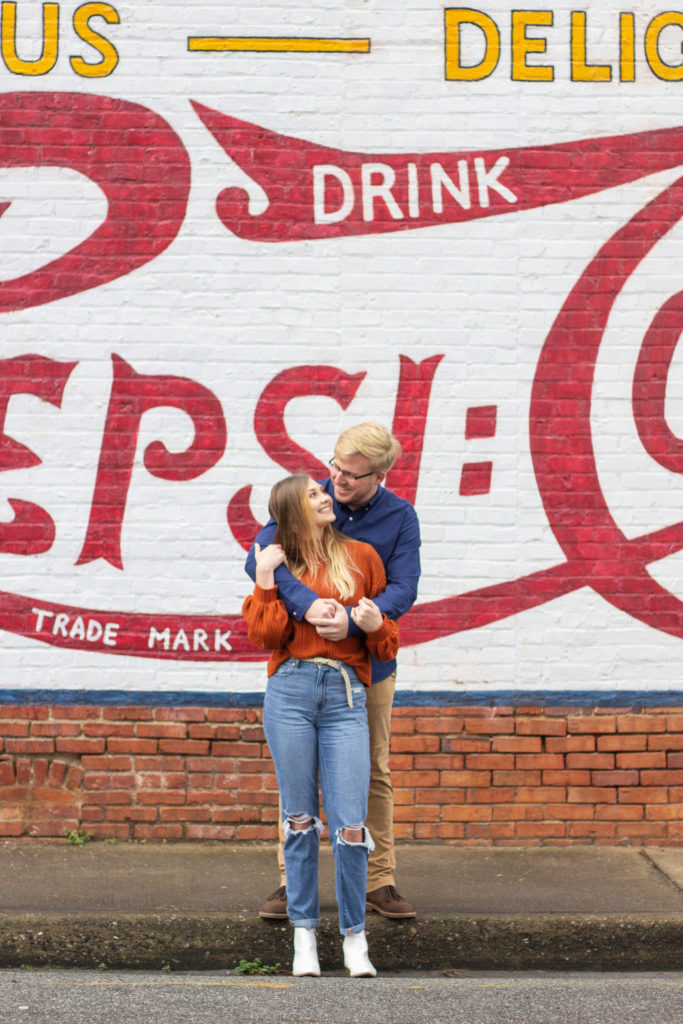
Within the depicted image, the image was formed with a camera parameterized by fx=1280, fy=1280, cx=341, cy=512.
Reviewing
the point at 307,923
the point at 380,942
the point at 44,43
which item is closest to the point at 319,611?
the point at 307,923

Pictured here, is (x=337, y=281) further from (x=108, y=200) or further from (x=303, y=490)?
(x=303, y=490)

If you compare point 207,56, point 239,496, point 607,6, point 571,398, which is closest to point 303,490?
point 239,496

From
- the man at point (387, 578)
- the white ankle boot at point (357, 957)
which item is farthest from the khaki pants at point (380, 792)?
the white ankle boot at point (357, 957)

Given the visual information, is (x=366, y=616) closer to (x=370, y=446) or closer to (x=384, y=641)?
(x=384, y=641)

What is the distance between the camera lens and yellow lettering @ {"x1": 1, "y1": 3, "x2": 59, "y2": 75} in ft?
19.7

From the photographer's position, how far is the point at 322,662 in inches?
174

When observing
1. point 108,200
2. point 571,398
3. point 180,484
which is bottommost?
point 180,484

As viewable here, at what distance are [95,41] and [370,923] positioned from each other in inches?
163

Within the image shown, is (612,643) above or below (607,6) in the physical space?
below

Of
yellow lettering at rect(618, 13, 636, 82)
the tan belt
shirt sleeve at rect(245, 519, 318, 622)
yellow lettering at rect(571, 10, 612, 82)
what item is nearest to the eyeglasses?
shirt sleeve at rect(245, 519, 318, 622)

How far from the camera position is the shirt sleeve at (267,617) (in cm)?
435

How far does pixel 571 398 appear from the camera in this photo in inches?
237

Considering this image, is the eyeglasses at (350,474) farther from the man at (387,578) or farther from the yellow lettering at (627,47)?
the yellow lettering at (627,47)

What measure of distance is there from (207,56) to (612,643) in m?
3.35
